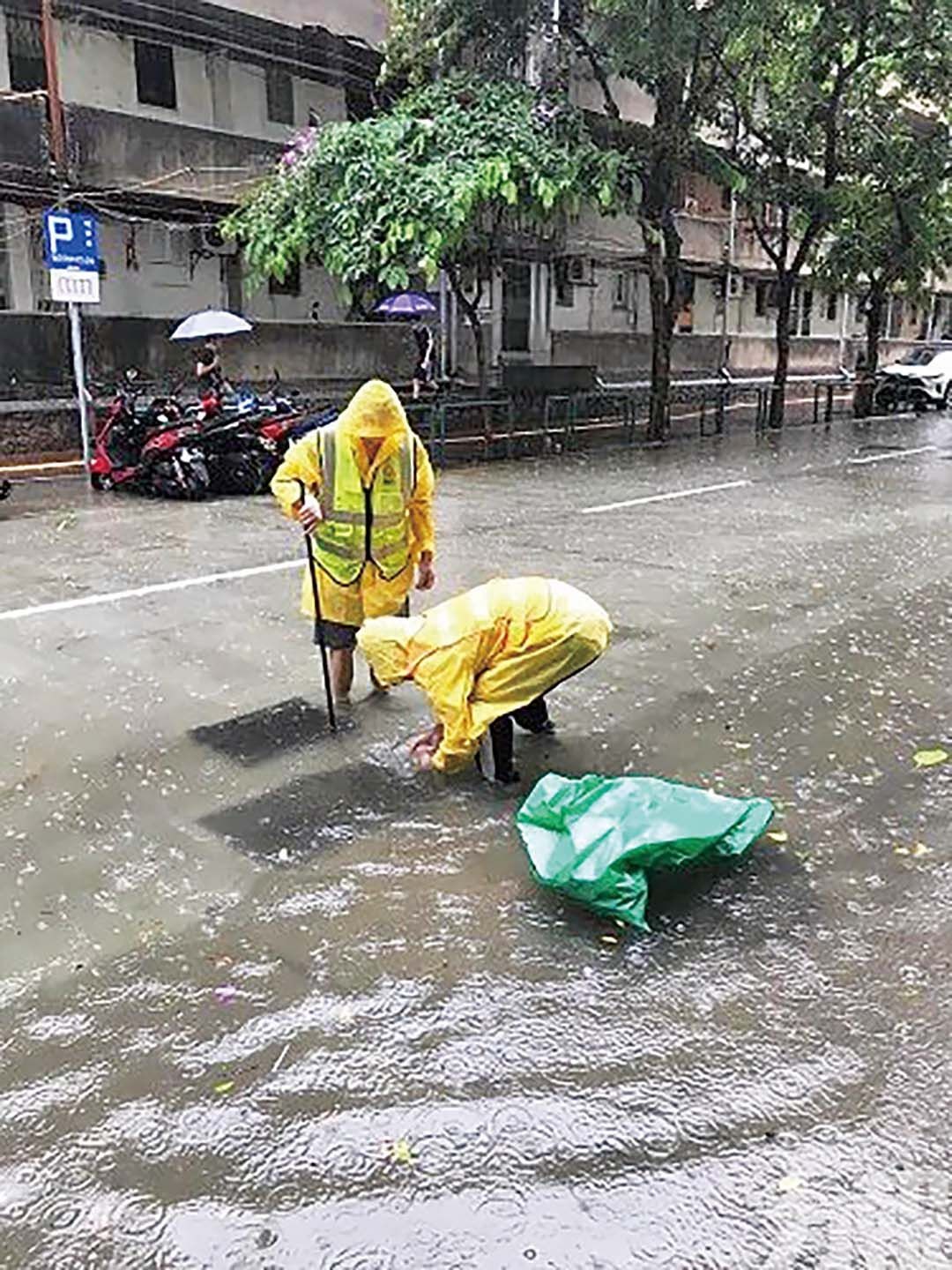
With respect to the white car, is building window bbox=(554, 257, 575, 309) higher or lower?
higher

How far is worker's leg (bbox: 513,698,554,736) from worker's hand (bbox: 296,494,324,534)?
1.13 meters

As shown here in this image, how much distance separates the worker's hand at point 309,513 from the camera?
4629mm

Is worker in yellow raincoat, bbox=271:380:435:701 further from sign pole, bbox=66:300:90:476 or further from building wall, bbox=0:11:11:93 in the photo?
building wall, bbox=0:11:11:93

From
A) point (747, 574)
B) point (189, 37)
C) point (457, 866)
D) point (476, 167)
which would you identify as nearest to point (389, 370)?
point (189, 37)


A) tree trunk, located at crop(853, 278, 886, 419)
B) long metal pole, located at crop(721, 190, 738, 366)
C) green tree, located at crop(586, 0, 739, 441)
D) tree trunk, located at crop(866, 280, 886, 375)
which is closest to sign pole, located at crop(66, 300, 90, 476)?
green tree, located at crop(586, 0, 739, 441)

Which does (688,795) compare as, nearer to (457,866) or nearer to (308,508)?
(457,866)

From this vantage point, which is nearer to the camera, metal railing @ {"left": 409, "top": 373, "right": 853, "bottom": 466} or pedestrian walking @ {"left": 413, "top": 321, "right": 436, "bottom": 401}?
metal railing @ {"left": 409, "top": 373, "right": 853, "bottom": 466}

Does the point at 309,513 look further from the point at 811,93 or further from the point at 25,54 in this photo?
the point at 811,93

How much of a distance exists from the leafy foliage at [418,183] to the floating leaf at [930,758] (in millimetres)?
8695

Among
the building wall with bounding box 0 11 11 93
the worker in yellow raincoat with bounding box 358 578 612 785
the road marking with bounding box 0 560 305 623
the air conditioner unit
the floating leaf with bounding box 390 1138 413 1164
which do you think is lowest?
the floating leaf with bounding box 390 1138 413 1164

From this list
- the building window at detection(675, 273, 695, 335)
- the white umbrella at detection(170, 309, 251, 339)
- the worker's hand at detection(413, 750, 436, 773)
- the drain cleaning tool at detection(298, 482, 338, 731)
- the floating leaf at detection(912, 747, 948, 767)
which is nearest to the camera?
the worker's hand at detection(413, 750, 436, 773)

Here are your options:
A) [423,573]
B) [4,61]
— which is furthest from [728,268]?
[423,573]

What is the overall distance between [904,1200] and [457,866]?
1670 millimetres

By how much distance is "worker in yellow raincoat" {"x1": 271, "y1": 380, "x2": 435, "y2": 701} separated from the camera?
15.3ft
